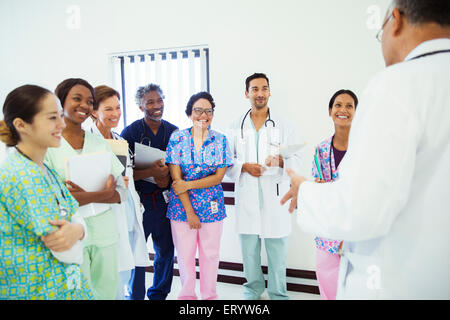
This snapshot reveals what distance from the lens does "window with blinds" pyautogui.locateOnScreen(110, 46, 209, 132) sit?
3.00 metres

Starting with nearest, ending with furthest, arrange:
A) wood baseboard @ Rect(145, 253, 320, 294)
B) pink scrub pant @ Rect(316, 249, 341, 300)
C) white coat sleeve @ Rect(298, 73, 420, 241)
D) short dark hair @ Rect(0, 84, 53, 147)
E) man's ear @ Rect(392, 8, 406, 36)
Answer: white coat sleeve @ Rect(298, 73, 420, 241) < man's ear @ Rect(392, 8, 406, 36) < short dark hair @ Rect(0, 84, 53, 147) < pink scrub pant @ Rect(316, 249, 341, 300) < wood baseboard @ Rect(145, 253, 320, 294)

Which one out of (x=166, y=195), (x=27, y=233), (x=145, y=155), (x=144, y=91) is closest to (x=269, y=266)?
(x=166, y=195)

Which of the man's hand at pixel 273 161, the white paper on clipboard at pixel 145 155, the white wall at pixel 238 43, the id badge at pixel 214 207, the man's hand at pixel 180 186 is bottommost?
the id badge at pixel 214 207

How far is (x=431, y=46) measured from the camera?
75 cm

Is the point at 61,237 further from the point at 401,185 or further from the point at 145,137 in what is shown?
the point at 145,137

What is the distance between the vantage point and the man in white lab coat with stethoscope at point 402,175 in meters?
0.69

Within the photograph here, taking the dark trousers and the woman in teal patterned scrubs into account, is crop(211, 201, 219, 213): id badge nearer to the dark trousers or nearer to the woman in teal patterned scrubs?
the dark trousers

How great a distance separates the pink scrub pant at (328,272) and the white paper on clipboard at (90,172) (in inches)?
51.0

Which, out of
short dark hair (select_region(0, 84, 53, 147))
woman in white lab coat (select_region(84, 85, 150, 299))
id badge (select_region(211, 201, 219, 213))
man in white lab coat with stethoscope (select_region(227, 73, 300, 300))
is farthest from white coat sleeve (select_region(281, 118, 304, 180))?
short dark hair (select_region(0, 84, 53, 147))

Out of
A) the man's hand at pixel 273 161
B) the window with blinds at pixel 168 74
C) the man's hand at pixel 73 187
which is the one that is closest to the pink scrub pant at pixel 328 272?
the man's hand at pixel 273 161

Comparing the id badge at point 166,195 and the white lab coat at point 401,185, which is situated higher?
the white lab coat at point 401,185

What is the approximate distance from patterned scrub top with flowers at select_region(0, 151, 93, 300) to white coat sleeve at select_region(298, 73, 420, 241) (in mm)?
922

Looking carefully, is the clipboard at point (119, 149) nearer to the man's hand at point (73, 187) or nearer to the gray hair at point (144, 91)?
the man's hand at point (73, 187)

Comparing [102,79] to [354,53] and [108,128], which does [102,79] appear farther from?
[354,53]
